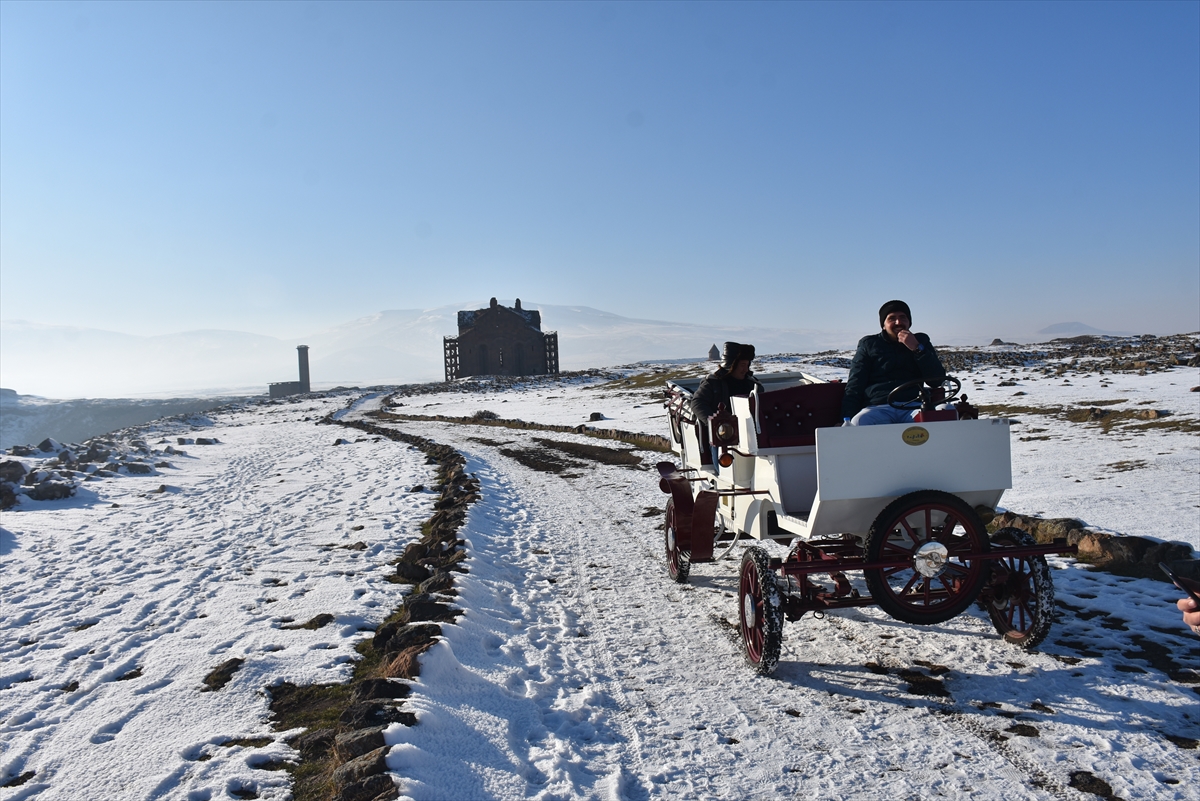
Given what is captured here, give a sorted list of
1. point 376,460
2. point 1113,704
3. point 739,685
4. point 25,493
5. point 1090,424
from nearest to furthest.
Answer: point 1113,704
point 739,685
point 25,493
point 1090,424
point 376,460

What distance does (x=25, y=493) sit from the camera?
1422 centimetres

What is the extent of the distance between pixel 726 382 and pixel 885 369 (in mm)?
1915

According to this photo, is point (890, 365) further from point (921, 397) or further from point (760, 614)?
point (760, 614)

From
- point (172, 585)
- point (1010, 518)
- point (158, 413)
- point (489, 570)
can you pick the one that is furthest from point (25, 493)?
point (158, 413)

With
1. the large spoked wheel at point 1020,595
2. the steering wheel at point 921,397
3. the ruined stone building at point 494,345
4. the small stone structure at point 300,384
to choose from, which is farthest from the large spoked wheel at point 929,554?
the small stone structure at point 300,384

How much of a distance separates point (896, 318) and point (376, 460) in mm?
16234

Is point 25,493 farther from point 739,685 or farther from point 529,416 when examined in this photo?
point 529,416

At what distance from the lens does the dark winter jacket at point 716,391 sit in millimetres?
6875

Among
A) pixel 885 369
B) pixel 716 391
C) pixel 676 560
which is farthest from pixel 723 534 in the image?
pixel 885 369

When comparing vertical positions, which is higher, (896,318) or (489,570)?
(896,318)

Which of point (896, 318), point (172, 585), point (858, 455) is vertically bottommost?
point (172, 585)

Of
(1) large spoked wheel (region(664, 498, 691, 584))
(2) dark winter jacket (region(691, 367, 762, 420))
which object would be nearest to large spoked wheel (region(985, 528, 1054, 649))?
(2) dark winter jacket (region(691, 367, 762, 420))

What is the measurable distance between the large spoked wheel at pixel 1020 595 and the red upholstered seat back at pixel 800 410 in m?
1.60

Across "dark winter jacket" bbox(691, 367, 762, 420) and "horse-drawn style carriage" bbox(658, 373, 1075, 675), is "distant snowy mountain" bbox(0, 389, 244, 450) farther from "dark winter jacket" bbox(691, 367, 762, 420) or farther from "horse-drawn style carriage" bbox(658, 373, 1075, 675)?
"horse-drawn style carriage" bbox(658, 373, 1075, 675)
